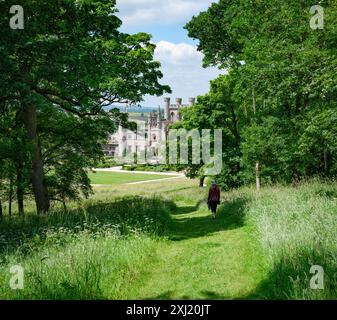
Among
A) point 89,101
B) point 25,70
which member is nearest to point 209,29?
point 89,101

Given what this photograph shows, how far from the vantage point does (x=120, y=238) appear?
1140 centimetres

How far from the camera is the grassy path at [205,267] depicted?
26.5 ft

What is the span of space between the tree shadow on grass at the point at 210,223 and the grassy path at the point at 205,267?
4 centimetres

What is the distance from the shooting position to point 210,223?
55.7ft

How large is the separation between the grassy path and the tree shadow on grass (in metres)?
0.04

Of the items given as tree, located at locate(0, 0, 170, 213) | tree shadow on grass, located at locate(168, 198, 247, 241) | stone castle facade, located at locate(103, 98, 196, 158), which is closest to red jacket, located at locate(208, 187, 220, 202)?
tree shadow on grass, located at locate(168, 198, 247, 241)

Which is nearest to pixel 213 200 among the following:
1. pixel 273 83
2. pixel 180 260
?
pixel 273 83

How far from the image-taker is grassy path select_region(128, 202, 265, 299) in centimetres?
808

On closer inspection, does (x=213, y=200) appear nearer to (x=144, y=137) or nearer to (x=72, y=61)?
(x=72, y=61)

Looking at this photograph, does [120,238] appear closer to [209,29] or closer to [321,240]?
[321,240]

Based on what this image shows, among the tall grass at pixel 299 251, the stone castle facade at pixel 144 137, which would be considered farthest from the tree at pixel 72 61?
the stone castle facade at pixel 144 137

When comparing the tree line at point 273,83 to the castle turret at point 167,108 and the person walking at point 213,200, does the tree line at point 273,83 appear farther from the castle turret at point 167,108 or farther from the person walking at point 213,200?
the castle turret at point 167,108

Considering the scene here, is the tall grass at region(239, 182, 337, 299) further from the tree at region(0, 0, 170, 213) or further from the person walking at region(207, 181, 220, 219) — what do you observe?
the tree at region(0, 0, 170, 213)

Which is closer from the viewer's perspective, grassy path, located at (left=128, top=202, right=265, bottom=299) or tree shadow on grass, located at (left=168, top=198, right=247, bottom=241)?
grassy path, located at (left=128, top=202, right=265, bottom=299)
